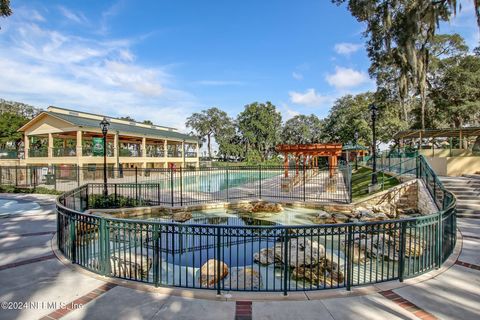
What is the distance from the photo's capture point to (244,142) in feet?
222

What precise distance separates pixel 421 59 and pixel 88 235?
868 inches

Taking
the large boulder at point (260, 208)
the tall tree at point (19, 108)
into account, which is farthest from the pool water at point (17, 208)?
the tall tree at point (19, 108)

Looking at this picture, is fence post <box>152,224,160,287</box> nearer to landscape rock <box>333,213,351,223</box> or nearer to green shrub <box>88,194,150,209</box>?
landscape rock <box>333,213,351,223</box>

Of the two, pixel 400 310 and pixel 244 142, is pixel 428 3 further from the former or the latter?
pixel 244 142

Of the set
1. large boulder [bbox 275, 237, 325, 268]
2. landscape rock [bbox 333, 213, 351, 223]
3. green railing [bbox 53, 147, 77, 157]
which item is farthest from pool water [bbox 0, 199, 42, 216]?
green railing [bbox 53, 147, 77, 157]

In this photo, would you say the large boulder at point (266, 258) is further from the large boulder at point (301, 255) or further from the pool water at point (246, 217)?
the pool water at point (246, 217)

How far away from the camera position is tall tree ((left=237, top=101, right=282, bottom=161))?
6061cm

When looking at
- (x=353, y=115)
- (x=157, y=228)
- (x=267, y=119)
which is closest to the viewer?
(x=157, y=228)

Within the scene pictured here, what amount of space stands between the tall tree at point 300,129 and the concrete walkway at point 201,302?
226 feet

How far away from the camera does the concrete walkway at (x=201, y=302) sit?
12.8 ft

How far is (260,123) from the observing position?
60250mm

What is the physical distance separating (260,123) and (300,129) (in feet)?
53.2

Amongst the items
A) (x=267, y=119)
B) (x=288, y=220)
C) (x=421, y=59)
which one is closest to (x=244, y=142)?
(x=267, y=119)

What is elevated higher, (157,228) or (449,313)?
(157,228)
